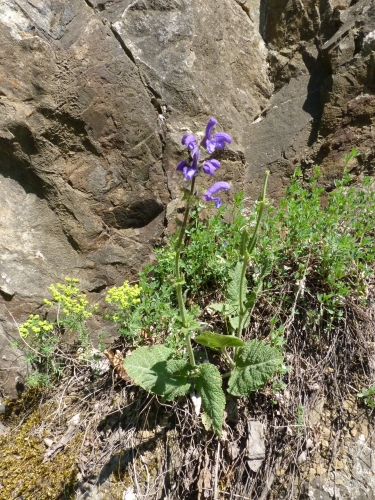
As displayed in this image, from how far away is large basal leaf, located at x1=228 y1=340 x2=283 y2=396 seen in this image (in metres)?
2.47

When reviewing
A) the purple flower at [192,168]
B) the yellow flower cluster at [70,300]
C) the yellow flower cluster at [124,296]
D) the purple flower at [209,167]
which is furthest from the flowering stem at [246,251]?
the yellow flower cluster at [70,300]

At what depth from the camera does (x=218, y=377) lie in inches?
98.3

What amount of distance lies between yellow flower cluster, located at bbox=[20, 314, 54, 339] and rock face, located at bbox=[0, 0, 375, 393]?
148 millimetres

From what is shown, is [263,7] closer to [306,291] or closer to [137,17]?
[137,17]

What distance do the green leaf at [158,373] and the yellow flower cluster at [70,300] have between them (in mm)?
633

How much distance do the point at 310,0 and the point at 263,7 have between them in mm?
610

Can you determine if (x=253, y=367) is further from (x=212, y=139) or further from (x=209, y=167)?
(x=212, y=139)

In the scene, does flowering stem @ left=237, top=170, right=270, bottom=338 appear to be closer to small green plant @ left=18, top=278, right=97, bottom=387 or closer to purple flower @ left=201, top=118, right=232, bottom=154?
purple flower @ left=201, top=118, right=232, bottom=154

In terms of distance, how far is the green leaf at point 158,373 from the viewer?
2.54m

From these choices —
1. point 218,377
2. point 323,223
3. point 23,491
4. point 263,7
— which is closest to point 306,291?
point 323,223

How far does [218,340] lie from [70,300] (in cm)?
116

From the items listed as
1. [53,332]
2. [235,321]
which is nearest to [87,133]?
[53,332]

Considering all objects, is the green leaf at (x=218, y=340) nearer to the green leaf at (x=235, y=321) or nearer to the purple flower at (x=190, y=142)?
the green leaf at (x=235, y=321)

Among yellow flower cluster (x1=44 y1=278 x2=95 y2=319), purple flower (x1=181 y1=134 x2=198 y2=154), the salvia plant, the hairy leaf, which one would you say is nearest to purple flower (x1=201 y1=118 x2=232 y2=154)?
purple flower (x1=181 y1=134 x2=198 y2=154)
